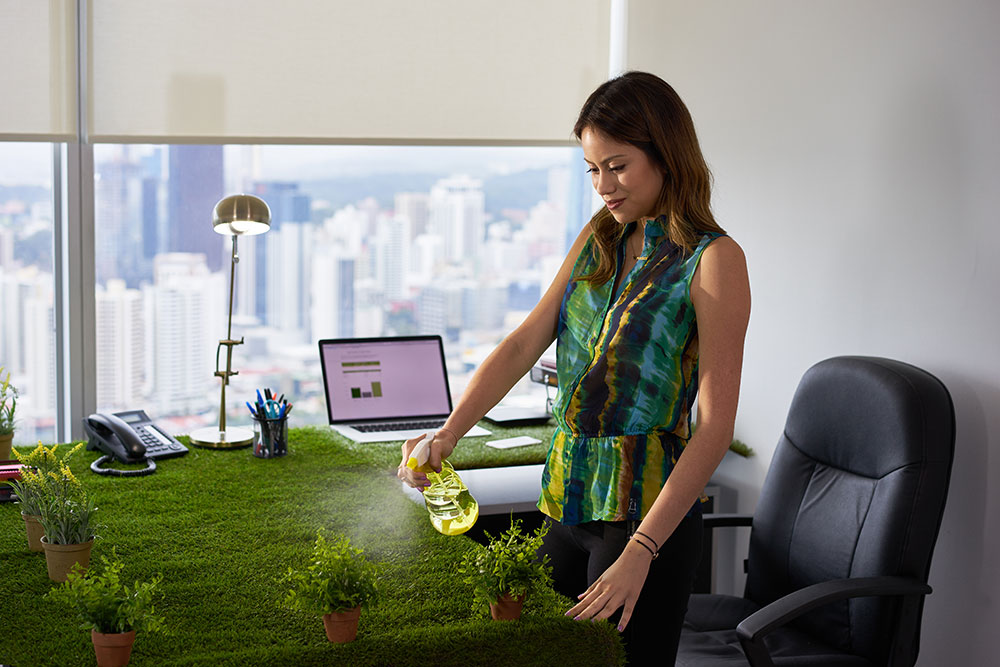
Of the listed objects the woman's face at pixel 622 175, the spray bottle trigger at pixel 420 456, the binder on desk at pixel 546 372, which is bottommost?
the binder on desk at pixel 546 372

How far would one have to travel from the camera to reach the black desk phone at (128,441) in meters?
2.49

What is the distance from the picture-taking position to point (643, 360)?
163 centimetres

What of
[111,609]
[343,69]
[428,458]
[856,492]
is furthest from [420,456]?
[343,69]

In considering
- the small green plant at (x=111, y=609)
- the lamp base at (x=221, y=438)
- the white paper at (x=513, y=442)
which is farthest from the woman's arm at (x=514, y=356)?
the lamp base at (x=221, y=438)

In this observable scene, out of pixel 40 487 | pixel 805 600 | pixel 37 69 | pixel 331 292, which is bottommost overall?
pixel 805 600

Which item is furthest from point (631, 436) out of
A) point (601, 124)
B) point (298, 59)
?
point (298, 59)

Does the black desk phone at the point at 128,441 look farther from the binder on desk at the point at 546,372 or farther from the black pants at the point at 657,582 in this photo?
the black pants at the point at 657,582

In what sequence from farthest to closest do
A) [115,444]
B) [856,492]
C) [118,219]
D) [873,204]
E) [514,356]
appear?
[118,219]
[115,444]
[873,204]
[856,492]
[514,356]

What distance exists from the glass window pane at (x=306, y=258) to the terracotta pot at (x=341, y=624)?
1.80m

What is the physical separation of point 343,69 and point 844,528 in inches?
86.2

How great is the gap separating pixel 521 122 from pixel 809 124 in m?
1.22

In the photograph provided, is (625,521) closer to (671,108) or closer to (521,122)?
(671,108)

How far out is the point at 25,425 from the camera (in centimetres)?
313

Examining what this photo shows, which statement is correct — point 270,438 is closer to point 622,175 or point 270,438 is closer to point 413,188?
point 413,188
